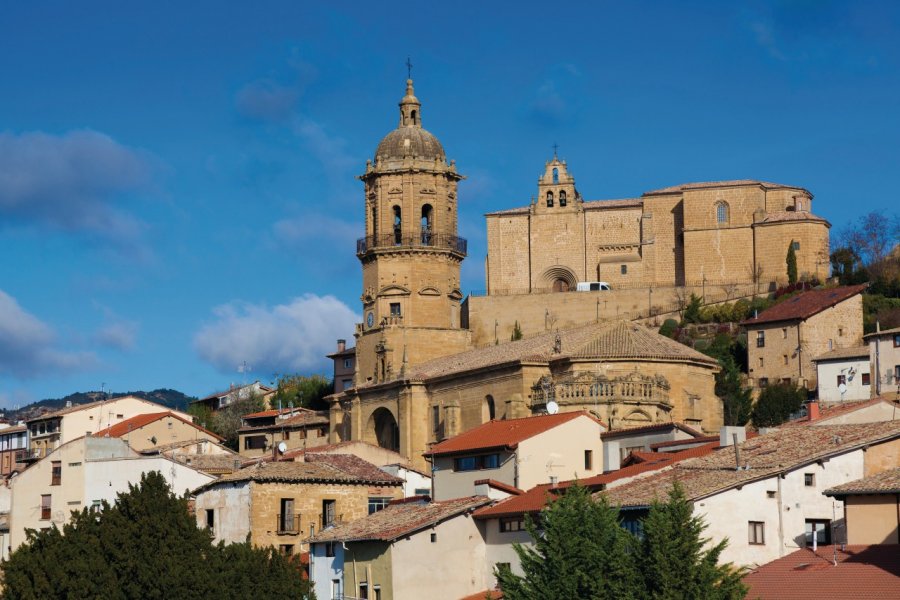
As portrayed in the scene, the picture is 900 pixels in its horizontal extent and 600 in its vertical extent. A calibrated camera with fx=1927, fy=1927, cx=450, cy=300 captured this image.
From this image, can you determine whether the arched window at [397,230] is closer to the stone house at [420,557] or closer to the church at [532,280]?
the church at [532,280]

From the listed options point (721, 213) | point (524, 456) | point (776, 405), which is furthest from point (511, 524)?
point (721, 213)

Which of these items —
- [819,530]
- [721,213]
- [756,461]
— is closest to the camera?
[819,530]

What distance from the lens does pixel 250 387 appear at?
5049 inches

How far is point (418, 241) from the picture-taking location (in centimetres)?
9625

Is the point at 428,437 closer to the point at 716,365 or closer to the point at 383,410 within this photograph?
the point at 383,410

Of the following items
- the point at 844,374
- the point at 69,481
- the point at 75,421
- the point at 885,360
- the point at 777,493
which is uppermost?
the point at 885,360

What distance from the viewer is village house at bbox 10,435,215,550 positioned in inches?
2862

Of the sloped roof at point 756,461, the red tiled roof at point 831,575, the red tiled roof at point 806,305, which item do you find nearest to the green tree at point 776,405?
the red tiled roof at point 806,305

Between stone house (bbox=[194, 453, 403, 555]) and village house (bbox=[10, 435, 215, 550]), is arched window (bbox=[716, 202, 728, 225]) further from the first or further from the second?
stone house (bbox=[194, 453, 403, 555])

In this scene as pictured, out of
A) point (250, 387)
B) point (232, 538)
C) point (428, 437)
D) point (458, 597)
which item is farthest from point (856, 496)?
point (250, 387)

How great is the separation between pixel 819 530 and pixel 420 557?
11381 millimetres

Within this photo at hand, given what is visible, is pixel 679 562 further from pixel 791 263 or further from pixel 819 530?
pixel 791 263

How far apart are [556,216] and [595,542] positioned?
9421 cm

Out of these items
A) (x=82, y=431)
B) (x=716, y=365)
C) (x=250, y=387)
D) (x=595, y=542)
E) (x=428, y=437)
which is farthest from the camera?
(x=250, y=387)
